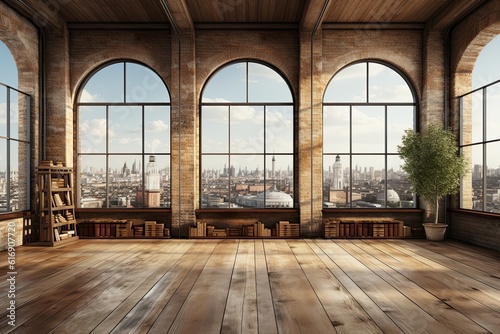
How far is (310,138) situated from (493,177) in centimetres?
394

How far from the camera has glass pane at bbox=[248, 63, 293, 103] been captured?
31.0ft

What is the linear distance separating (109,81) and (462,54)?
8.56m

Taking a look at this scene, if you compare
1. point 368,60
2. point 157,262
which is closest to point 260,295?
point 157,262

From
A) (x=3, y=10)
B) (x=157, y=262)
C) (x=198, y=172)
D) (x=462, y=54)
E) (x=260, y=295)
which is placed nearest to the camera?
(x=260, y=295)

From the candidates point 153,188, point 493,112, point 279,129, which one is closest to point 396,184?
point 493,112

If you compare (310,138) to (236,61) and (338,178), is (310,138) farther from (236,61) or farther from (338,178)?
(236,61)

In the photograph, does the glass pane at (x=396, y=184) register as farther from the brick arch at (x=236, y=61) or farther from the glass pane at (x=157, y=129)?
the glass pane at (x=157, y=129)

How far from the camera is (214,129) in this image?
9.47 metres

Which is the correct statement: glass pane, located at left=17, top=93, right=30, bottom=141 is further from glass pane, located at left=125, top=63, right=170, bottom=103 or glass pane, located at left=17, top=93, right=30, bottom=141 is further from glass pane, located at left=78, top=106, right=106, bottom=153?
glass pane, located at left=125, top=63, right=170, bottom=103

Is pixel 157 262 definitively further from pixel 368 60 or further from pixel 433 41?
pixel 433 41

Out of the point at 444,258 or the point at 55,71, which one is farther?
the point at 55,71

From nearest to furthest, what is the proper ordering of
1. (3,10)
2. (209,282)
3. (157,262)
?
Answer: (209,282) → (157,262) → (3,10)

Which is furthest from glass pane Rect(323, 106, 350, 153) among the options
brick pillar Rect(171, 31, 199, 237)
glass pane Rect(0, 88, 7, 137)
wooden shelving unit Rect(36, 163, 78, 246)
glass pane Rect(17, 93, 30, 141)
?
glass pane Rect(0, 88, 7, 137)

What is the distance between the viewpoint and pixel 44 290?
4.77 metres
